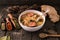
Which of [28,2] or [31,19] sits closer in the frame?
[31,19]

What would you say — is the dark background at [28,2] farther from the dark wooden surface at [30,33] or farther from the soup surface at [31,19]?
the soup surface at [31,19]

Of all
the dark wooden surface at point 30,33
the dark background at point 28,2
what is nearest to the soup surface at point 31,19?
the dark wooden surface at point 30,33

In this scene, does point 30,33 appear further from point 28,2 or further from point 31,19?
point 28,2

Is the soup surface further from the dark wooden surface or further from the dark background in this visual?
the dark background

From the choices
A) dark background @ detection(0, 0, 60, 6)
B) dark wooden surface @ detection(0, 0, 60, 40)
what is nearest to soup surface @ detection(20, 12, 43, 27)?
dark wooden surface @ detection(0, 0, 60, 40)

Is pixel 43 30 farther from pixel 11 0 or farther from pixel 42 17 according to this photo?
pixel 11 0

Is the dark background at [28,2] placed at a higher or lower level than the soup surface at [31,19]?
higher

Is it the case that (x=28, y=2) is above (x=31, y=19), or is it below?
above

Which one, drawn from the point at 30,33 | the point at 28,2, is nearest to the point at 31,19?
the point at 30,33

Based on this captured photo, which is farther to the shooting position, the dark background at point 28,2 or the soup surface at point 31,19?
the dark background at point 28,2

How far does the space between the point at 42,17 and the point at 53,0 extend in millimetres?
225

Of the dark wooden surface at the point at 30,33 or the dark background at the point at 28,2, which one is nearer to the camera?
the dark wooden surface at the point at 30,33

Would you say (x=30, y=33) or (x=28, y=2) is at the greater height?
(x=28, y=2)

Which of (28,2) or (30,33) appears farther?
(28,2)
